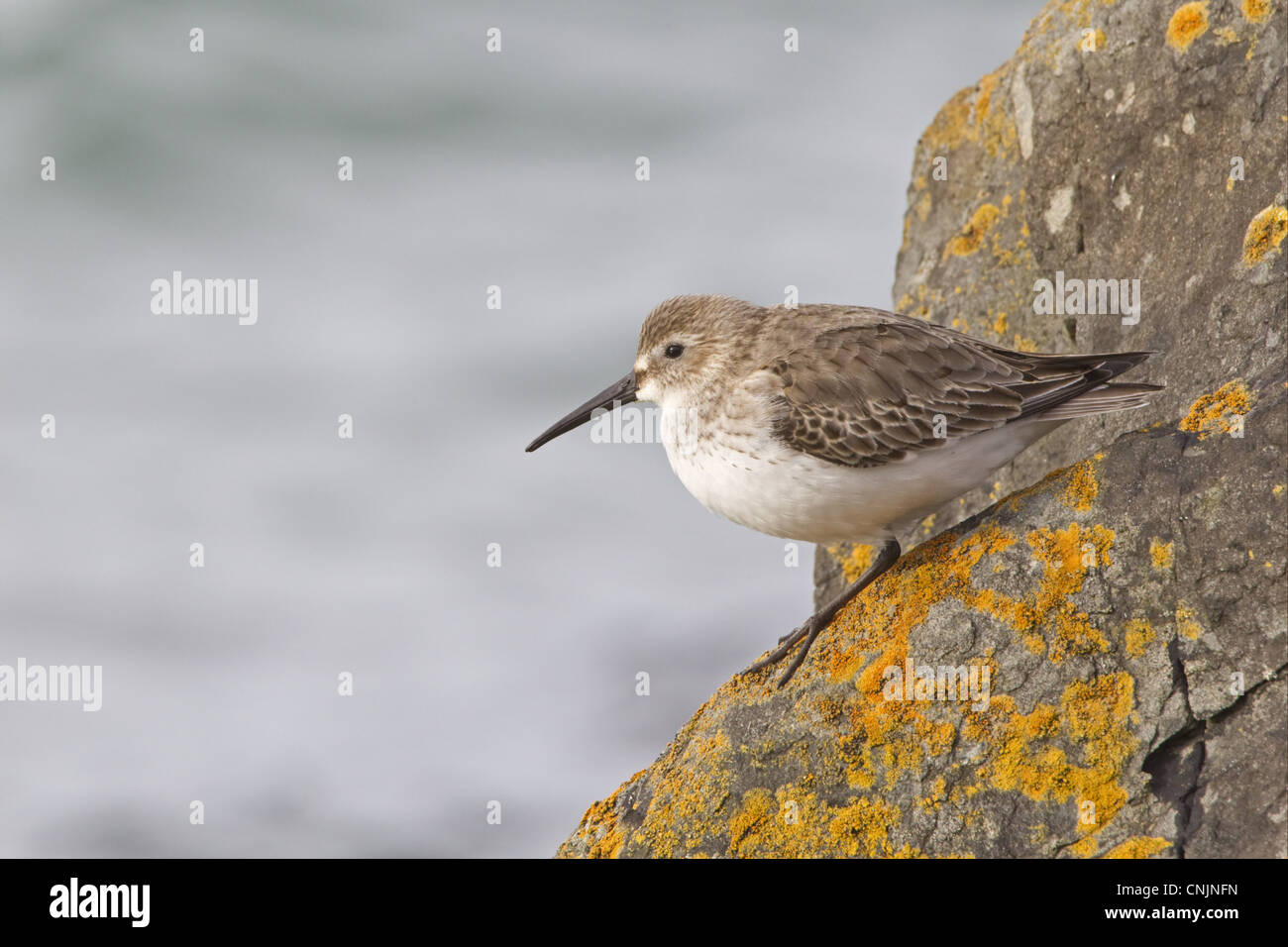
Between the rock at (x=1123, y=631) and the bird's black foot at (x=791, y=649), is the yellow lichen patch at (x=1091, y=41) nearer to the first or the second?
the rock at (x=1123, y=631)

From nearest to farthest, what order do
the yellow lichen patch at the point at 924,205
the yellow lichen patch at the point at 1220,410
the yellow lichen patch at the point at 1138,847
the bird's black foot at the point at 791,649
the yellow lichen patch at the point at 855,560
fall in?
the yellow lichen patch at the point at 1138,847 < the yellow lichen patch at the point at 1220,410 < the bird's black foot at the point at 791,649 < the yellow lichen patch at the point at 855,560 < the yellow lichen patch at the point at 924,205

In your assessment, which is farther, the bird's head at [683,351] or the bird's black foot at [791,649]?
the bird's head at [683,351]

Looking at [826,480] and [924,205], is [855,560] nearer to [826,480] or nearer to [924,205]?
[826,480]

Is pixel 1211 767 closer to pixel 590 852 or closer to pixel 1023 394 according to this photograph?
pixel 1023 394

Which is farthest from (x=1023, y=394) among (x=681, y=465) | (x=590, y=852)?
(x=590, y=852)

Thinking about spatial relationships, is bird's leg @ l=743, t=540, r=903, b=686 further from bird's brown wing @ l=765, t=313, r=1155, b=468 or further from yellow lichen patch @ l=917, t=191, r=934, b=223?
yellow lichen patch @ l=917, t=191, r=934, b=223

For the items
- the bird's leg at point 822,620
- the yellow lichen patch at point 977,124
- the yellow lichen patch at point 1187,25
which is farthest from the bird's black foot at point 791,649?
the yellow lichen patch at point 977,124
